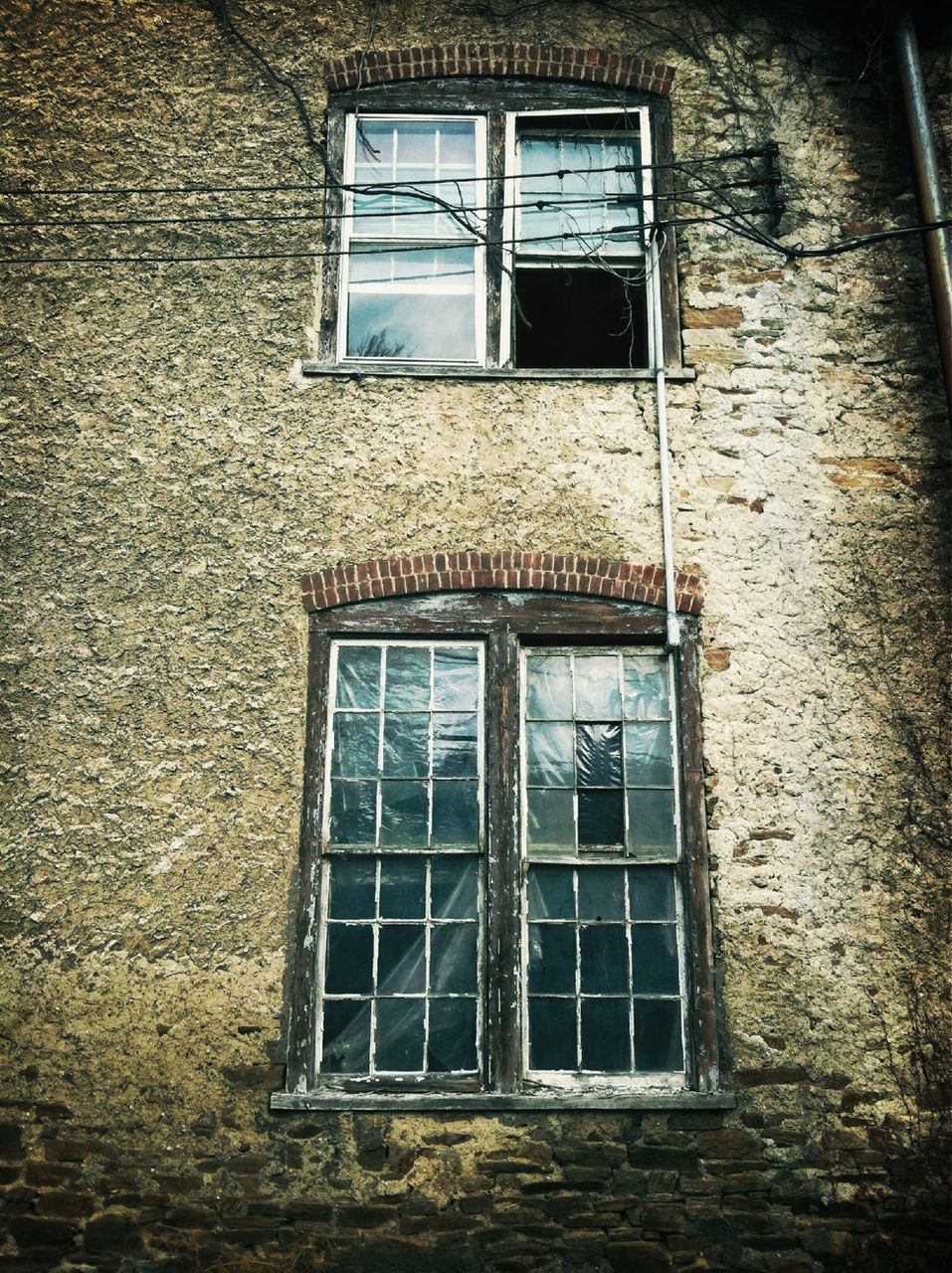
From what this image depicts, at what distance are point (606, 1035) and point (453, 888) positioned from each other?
1011 millimetres

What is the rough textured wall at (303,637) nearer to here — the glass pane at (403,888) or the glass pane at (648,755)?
the glass pane at (648,755)

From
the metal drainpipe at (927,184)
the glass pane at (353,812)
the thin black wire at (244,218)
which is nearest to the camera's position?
the glass pane at (353,812)

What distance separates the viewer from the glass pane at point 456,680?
602cm

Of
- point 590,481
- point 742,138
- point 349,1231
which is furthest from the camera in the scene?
point 742,138

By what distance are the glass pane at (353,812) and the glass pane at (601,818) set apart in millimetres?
1058

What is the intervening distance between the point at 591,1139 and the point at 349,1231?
115 centimetres

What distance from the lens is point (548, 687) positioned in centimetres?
606

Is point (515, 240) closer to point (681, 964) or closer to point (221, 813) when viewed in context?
point (221, 813)

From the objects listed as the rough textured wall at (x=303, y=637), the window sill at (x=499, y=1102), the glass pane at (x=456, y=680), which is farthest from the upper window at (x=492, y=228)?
the window sill at (x=499, y=1102)

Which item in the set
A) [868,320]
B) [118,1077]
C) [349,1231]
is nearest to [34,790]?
[118,1077]

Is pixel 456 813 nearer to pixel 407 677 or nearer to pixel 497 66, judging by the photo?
pixel 407 677

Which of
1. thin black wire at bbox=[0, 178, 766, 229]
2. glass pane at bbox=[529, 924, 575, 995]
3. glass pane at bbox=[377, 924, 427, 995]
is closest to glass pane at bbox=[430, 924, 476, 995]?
glass pane at bbox=[377, 924, 427, 995]

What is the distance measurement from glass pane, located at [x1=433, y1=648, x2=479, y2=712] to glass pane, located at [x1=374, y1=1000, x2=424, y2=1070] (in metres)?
1.48

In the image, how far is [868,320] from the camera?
6.52 meters
